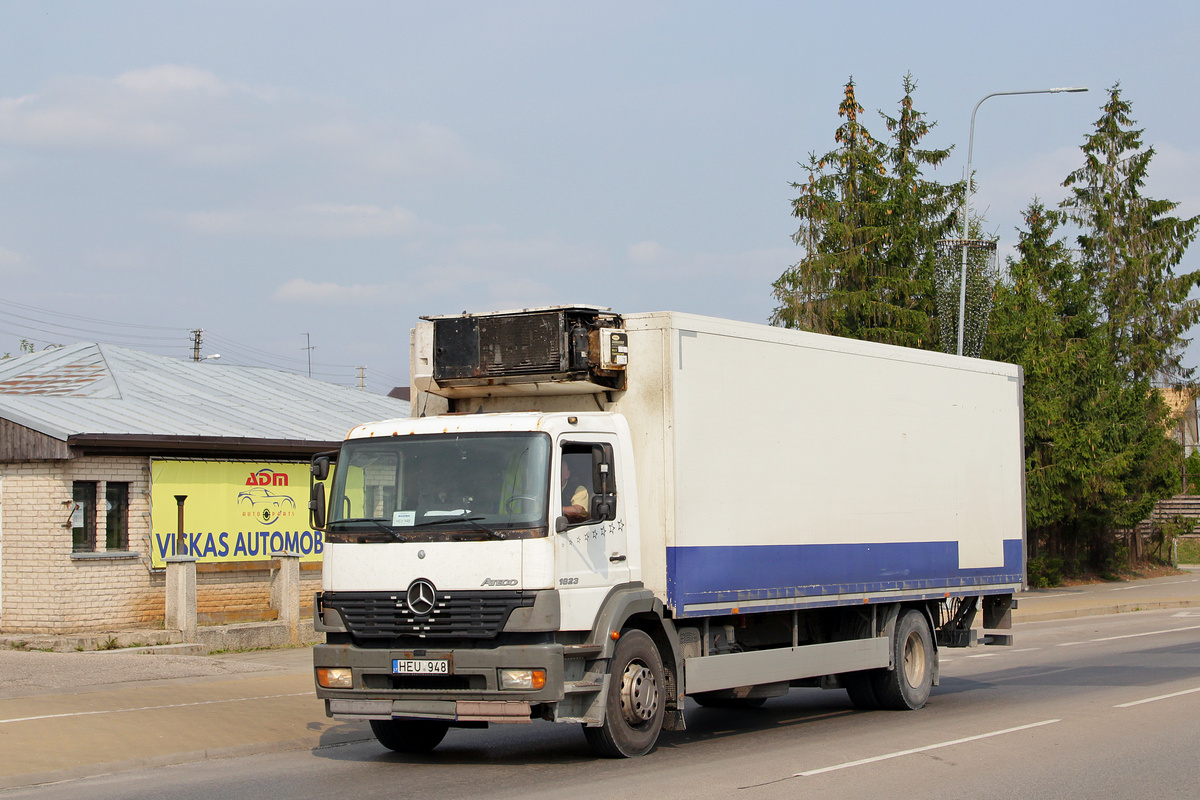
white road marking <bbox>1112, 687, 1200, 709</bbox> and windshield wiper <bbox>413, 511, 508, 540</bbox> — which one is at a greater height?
windshield wiper <bbox>413, 511, 508, 540</bbox>

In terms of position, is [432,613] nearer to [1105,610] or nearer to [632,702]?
[632,702]

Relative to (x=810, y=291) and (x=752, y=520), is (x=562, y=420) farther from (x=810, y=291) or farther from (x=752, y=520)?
(x=810, y=291)

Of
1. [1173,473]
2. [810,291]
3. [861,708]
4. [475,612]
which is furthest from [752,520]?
[1173,473]

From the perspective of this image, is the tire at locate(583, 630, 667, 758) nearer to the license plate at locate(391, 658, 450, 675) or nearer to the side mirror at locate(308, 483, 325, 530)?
the license plate at locate(391, 658, 450, 675)

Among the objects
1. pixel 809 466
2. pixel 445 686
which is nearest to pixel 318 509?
pixel 445 686

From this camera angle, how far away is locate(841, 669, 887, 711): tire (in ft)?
43.9

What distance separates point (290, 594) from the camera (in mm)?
19406

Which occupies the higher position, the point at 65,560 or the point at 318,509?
the point at 318,509

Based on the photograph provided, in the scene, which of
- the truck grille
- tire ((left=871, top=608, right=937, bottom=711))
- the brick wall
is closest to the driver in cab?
the truck grille

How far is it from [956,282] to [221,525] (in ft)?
52.4

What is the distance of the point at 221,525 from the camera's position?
20.1 metres

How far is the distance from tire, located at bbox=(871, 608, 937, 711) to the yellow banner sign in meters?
10.9

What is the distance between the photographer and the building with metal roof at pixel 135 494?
18.2 metres

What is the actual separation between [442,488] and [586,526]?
1.11 metres
